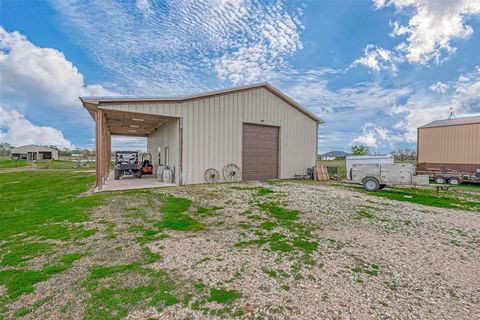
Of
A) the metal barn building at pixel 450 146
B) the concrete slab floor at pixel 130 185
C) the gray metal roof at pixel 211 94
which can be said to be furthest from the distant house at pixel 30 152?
the metal barn building at pixel 450 146

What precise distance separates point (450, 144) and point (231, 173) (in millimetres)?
16535

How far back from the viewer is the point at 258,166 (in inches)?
557

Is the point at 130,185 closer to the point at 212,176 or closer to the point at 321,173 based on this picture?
the point at 212,176

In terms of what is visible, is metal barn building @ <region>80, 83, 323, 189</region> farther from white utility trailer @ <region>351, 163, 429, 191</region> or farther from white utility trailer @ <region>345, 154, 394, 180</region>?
white utility trailer @ <region>351, 163, 429, 191</region>

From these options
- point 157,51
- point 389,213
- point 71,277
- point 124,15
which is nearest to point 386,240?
point 389,213

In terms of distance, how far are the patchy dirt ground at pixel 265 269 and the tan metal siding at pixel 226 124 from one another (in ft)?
18.8

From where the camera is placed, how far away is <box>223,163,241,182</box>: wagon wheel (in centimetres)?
1273

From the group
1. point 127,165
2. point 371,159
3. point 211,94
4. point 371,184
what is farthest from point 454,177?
point 127,165

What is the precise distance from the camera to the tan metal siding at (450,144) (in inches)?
580

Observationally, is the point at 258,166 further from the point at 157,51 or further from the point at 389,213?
the point at 157,51

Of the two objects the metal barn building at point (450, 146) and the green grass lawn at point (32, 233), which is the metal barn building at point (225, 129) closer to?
the green grass lawn at point (32, 233)

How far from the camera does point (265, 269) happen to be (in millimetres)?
3289

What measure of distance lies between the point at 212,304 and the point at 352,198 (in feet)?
25.5

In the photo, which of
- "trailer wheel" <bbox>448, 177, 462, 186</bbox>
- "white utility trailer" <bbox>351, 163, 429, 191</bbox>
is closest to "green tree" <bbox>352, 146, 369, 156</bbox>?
"trailer wheel" <bbox>448, 177, 462, 186</bbox>
